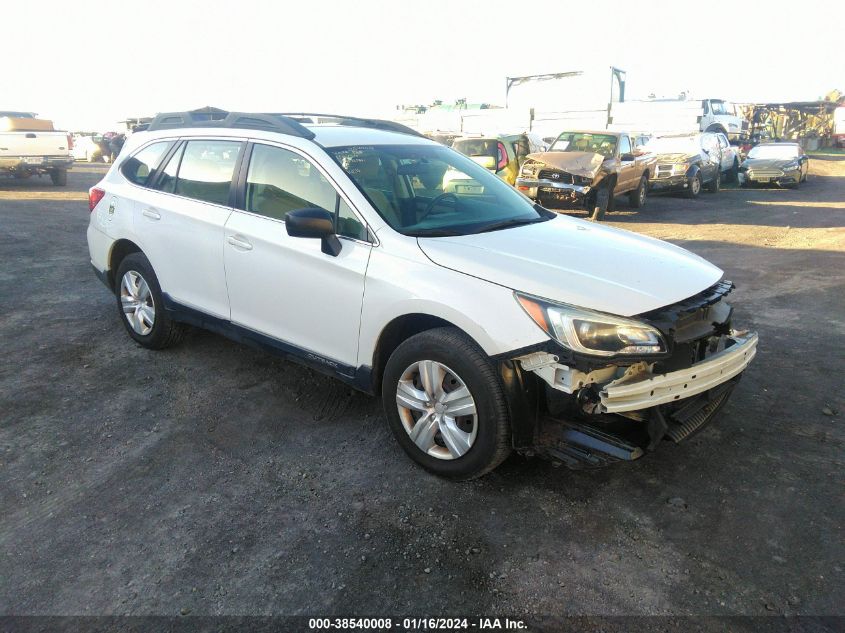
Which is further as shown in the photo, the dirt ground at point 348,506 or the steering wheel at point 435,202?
the steering wheel at point 435,202

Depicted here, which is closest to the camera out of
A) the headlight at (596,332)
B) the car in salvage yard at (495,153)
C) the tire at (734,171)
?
the headlight at (596,332)

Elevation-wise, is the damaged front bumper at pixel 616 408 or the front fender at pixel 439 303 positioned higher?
the front fender at pixel 439 303

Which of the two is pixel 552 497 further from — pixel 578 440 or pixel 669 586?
pixel 669 586

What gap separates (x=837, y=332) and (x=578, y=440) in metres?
3.91

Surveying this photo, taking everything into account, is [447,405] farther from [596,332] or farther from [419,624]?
[419,624]

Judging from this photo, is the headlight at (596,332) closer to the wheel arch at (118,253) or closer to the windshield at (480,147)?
the wheel arch at (118,253)

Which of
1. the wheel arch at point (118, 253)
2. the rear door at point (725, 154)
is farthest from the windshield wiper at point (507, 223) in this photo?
the rear door at point (725, 154)

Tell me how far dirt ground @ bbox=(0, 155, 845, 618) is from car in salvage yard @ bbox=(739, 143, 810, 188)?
16.4 m

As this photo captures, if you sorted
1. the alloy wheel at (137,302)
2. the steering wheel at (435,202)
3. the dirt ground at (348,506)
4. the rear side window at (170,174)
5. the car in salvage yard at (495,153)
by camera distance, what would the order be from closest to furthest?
1. the dirt ground at (348,506)
2. the steering wheel at (435,202)
3. the rear side window at (170,174)
4. the alloy wheel at (137,302)
5. the car in salvage yard at (495,153)

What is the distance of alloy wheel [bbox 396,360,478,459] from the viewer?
10.3ft

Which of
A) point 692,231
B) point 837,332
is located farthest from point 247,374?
point 692,231

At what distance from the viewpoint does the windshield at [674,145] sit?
1731 centimetres

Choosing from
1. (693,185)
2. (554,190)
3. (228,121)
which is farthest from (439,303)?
(693,185)

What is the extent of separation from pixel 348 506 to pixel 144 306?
2.85 m
